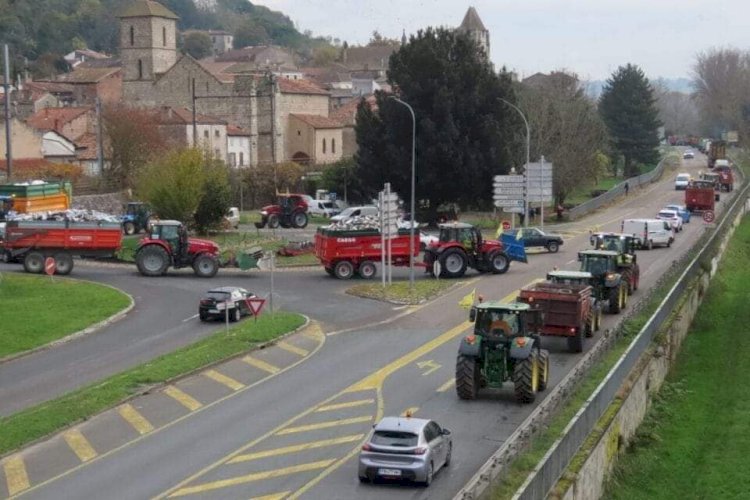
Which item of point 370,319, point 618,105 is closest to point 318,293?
point 370,319

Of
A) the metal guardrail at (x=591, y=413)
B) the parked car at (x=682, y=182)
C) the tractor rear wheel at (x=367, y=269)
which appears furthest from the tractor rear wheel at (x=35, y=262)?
the parked car at (x=682, y=182)

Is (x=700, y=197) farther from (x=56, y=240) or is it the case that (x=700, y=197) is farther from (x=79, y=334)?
(x=79, y=334)

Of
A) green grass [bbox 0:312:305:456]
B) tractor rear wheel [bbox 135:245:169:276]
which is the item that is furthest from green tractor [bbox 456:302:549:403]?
tractor rear wheel [bbox 135:245:169:276]

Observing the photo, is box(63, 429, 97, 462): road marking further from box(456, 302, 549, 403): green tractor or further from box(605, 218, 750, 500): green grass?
box(605, 218, 750, 500): green grass

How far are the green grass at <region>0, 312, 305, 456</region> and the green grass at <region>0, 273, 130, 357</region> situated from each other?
16.8 feet

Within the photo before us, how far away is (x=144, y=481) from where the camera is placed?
21.1 m

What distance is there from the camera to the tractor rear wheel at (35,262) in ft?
161

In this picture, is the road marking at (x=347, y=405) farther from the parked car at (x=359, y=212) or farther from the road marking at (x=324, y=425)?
the parked car at (x=359, y=212)

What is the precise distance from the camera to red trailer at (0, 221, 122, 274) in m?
48.8

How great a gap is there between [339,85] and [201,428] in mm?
157695

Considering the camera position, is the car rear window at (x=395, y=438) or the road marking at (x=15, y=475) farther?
the road marking at (x=15, y=475)

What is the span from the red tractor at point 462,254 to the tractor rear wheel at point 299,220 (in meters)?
24.6

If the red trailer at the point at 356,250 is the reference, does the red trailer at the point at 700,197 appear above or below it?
above

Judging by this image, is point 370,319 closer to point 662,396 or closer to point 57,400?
point 662,396
